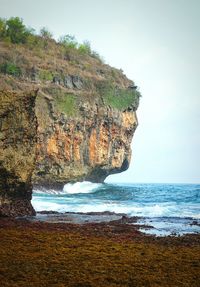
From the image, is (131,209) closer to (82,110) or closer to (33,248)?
(33,248)

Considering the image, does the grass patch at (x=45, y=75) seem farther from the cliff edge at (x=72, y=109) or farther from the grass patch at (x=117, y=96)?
the grass patch at (x=117, y=96)

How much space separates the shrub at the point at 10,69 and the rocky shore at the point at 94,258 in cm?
4134

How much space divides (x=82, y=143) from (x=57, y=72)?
39.2ft

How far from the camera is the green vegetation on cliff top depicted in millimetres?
53625

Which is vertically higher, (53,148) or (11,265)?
(53,148)

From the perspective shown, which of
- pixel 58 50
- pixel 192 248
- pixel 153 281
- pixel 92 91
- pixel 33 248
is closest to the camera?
pixel 153 281

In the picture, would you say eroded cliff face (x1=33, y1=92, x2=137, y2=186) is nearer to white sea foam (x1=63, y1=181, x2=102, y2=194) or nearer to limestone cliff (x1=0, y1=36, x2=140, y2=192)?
limestone cliff (x1=0, y1=36, x2=140, y2=192)

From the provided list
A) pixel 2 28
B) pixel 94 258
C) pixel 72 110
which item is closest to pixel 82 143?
pixel 72 110

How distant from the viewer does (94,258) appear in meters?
10.3

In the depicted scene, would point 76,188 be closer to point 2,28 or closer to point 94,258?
point 2,28

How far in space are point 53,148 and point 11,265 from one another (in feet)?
137

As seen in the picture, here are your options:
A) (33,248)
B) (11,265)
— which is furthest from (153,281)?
(33,248)

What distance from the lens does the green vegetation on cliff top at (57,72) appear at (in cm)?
5362

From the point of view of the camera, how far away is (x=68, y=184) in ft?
181
